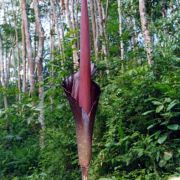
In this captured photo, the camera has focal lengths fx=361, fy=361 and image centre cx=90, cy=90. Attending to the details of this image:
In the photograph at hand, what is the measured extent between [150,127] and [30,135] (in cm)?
477

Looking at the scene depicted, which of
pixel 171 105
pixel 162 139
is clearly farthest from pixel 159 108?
pixel 162 139

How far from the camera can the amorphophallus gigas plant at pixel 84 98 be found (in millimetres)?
2471

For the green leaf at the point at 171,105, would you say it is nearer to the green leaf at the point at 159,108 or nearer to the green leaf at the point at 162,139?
the green leaf at the point at 159,108

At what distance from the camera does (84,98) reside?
249 centimetres

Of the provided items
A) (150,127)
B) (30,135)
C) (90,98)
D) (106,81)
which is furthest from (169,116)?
(30,135)

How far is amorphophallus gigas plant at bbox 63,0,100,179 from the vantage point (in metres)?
2.47

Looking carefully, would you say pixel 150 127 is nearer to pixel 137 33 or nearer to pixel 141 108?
pixel 141 108

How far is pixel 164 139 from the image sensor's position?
3.38m

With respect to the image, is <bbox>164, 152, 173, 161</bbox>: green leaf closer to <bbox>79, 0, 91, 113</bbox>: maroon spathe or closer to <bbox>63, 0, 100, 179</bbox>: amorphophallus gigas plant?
<bbox>63, 0, 100, 179</bbox>: amorphophallus gigas plant

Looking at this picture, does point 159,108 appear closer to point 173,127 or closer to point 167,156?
point 173,127

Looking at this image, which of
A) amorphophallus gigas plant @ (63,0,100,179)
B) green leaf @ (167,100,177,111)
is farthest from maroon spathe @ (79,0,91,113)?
green leaf @ (167,100,177,111)

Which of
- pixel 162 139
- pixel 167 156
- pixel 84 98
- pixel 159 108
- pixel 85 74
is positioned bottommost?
pixel 167 156

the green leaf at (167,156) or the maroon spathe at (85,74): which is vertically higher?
the maroon spathe at (85,74)

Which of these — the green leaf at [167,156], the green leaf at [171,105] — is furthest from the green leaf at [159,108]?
the green leaf at [167,156]
